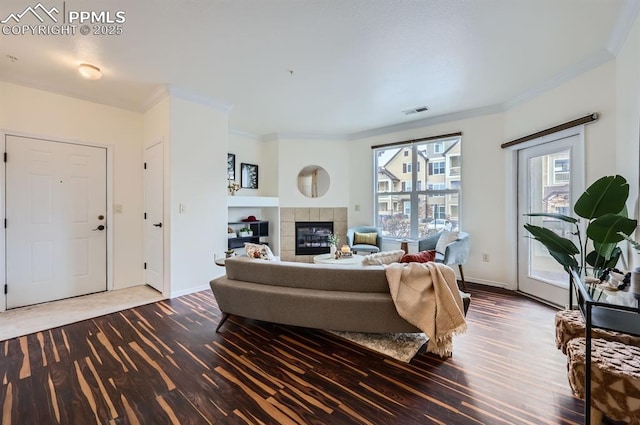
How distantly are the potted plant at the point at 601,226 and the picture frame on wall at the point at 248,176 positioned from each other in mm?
4581

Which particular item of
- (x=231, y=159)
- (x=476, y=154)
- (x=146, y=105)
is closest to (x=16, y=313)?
(x=146, y=105)

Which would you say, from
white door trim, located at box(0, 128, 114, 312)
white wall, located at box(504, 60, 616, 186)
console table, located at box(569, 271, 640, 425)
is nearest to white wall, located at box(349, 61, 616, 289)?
white wall, located at box(504, 60, 616, 186)

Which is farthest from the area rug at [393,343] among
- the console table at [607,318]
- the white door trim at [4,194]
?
the white door trim at [4,194]

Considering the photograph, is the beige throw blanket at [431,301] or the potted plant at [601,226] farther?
the beige throw blanket at [431,301]

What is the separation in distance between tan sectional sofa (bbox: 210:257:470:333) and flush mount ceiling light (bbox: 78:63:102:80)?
2.40m

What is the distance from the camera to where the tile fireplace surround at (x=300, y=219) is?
5414mm

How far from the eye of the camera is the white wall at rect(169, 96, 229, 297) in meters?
3.46

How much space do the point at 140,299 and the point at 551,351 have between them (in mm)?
4111

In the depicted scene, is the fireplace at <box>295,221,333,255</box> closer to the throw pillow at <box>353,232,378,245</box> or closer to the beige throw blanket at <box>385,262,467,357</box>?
the throw pillow at <box>353,232,378,245</box>

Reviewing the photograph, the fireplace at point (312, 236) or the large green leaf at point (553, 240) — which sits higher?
the large green leaf at point (553, 240)

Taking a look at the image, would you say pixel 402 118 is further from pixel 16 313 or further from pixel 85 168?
pixel 16 313

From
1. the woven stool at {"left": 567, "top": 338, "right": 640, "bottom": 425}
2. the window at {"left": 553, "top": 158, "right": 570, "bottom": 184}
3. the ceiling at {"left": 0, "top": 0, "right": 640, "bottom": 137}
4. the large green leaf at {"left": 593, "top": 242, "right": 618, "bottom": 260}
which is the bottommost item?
the woven stool at {"left": 567, "top": 338, "right": 640, "bottom": 425}

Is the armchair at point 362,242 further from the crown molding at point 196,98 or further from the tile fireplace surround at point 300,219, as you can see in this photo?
the crown molding at point 196,98

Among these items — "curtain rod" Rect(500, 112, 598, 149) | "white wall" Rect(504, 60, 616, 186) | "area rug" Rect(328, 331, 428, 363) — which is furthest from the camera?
"curtain rod" Rect(500, 112, 598, 149)
